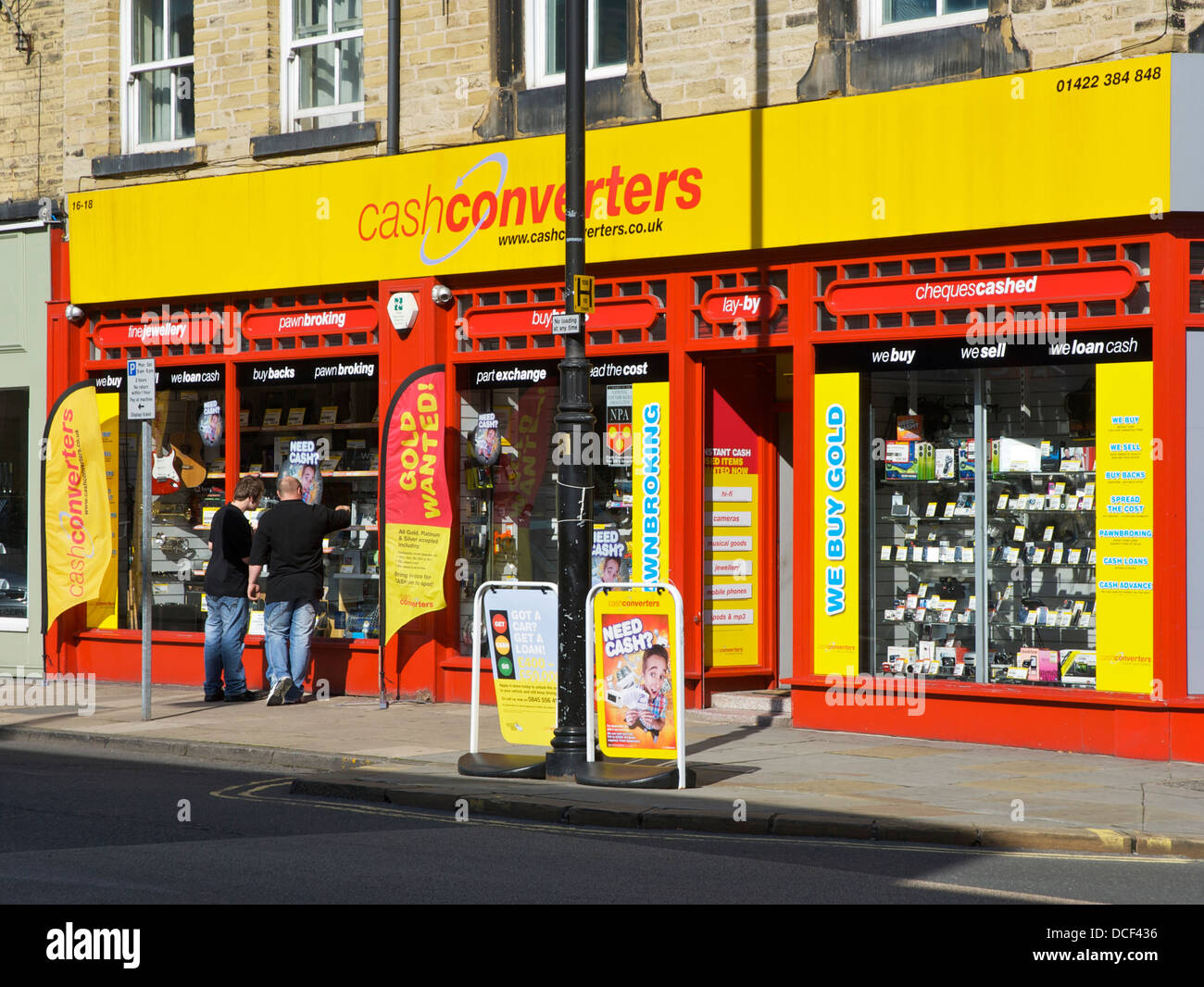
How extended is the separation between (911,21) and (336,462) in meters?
7.14

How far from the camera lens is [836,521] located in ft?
43.2

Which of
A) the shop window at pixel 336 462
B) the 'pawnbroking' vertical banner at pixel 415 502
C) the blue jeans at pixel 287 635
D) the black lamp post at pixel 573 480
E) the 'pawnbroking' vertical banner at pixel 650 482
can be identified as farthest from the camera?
the shop window at pixel 336 462

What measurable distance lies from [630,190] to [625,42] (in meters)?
1.53

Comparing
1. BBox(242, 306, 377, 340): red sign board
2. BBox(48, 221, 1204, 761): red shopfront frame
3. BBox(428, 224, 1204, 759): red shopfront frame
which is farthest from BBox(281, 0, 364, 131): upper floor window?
BBox(428, 224, 1204, 759): red shopfront frame

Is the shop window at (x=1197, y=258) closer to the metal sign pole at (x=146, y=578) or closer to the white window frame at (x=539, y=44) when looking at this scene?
the white window frame at (x=539, y=44)

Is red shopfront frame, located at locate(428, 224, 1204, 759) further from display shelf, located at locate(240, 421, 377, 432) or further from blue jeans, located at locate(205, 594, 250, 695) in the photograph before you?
blue jeans, located at locate(205, 594, 250, 695)

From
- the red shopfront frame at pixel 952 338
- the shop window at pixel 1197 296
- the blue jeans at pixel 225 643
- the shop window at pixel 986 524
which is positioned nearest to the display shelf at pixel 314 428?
the blue jeans at pixel 225 643

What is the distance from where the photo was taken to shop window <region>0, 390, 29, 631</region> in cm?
1781

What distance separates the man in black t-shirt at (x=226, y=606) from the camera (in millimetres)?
15273

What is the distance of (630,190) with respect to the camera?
14.1 m

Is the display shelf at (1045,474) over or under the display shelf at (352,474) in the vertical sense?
under

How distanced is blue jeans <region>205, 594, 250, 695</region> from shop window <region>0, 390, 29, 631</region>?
11.7ft

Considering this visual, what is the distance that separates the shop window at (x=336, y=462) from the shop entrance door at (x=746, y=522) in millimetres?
3611

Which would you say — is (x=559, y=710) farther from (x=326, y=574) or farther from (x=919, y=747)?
(x=326, y=574)
